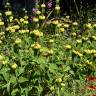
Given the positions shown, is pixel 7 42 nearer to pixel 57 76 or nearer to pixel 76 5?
pixel 57 76

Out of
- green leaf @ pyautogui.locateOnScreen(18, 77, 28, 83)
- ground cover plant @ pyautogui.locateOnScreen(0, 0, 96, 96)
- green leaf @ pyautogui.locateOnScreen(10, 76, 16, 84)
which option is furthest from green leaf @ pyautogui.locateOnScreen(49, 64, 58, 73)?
green leaf @ pyautogui.locateOnScreen(10, 76, 16, 84)

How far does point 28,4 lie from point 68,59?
18.4 feet

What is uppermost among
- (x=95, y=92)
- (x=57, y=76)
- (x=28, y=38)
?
(x=28, y=38)

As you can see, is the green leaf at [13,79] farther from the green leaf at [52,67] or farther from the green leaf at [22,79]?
the green leaf at [52,67]

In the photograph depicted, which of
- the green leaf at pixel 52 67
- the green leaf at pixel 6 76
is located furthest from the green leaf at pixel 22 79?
the green leaf at pixel 52 67

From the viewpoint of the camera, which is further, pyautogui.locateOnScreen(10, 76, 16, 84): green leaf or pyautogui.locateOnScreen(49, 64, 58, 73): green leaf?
pyautogui.locateOnScreen(49, 64, 58, 73): green leaf

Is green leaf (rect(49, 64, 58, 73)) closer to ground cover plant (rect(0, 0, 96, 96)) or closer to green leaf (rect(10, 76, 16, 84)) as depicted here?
ground cover plant (rect(0, 0, 96, 96))

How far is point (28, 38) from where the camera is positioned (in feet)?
15.7

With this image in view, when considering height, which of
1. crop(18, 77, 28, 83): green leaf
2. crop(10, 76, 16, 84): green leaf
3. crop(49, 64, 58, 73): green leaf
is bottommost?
crop(18, 77, 28, 83): green leaf

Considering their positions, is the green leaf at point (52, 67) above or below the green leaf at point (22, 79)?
above

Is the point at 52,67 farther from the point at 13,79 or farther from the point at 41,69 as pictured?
the point at 13,79

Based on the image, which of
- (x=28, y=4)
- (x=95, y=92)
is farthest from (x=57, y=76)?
(x=28, y=4)

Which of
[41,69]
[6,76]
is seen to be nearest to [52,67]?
[41,69]

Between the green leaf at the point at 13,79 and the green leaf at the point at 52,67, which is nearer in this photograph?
the green leaf at the point at 13,79
